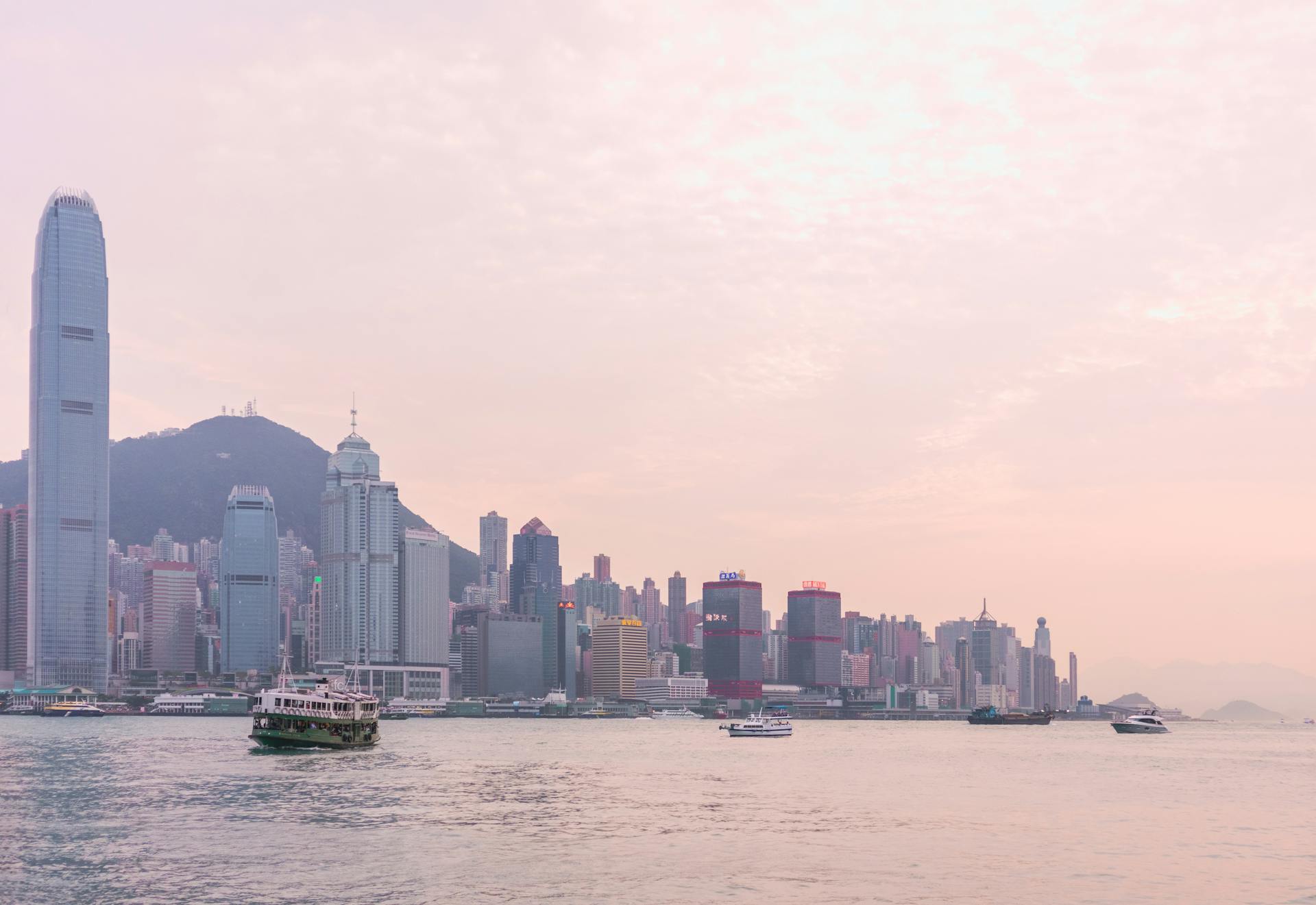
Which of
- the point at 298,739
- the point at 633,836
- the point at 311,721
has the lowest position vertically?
the point at 298,739

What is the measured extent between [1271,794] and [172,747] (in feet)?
473

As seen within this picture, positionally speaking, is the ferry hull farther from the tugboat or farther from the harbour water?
the harbour water

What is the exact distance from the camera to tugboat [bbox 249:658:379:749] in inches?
6422

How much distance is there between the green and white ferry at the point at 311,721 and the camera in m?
163

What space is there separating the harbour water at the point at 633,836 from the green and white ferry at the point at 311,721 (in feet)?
63.8

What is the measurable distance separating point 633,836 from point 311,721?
9243 centimetres

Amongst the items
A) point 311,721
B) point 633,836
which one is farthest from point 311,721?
point 633,836

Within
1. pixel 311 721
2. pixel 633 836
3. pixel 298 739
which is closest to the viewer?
pixel 633 836

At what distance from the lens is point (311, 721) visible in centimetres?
16325

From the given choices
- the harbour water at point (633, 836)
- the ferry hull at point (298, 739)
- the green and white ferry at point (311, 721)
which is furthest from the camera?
the green and white ferry at point (311, 721)

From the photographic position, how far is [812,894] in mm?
60812

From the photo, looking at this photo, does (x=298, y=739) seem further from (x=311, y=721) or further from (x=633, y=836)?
(x=633, y=836)

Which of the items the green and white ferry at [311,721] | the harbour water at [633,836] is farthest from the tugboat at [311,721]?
the harbour water at [633,836]

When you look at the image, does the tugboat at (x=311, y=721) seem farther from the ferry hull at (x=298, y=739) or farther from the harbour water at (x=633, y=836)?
the harbour water at (x=633, y=836)
